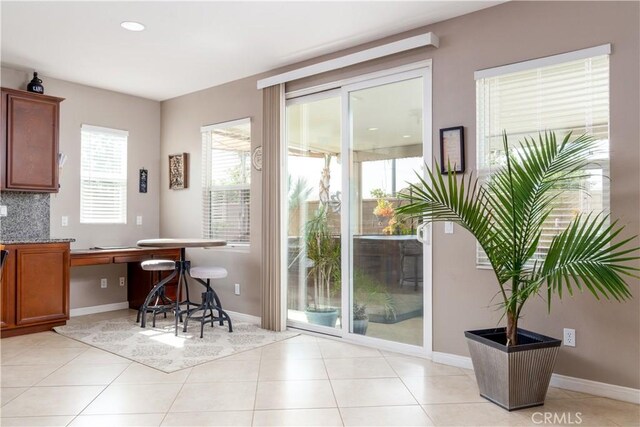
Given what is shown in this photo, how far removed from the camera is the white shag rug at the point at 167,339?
362 cm

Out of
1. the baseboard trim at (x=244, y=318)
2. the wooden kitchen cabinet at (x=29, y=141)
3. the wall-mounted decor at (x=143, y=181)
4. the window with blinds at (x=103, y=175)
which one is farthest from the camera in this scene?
the wall-mounted decor at (x=143, y=181)

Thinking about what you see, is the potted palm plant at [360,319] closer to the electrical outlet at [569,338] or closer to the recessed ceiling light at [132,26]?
the electrical outlet at [569,338]

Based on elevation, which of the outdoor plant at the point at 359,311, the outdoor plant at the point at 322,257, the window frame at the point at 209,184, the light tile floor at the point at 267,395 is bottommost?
the light tile floor at the point at 267,395

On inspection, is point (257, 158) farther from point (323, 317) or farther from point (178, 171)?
point (323, 317)

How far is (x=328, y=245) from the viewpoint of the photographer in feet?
14.3

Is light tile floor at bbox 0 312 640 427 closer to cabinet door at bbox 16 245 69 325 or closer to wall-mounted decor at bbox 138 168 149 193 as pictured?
cabinet door at bbox 16 245 69 325

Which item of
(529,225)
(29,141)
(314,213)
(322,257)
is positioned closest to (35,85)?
(29,141)

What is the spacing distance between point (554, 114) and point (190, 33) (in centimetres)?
291

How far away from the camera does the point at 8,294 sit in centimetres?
421


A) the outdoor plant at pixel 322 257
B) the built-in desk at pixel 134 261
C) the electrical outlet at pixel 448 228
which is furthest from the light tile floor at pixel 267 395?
the built-in desk at pixel 134 261

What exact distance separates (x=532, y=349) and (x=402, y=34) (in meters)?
2.60

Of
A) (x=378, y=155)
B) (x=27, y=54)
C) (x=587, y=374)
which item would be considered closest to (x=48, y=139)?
(x=27, y=54)

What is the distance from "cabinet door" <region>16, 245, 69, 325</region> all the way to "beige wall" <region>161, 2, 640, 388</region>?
116 inches

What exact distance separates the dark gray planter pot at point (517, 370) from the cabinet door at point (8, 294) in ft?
13.3
